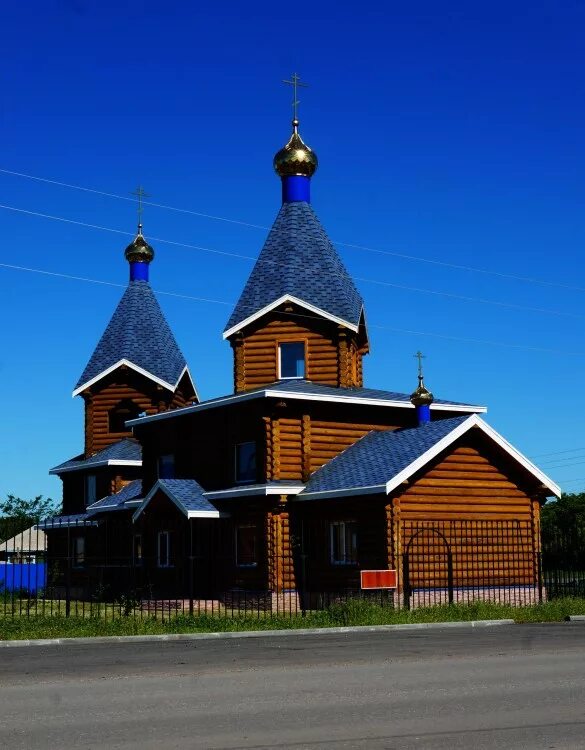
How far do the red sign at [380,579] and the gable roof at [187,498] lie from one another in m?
7.18

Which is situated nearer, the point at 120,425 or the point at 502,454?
the point at 502,454

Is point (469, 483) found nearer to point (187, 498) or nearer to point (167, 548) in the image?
point (187, 498)

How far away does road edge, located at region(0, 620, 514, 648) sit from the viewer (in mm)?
16578

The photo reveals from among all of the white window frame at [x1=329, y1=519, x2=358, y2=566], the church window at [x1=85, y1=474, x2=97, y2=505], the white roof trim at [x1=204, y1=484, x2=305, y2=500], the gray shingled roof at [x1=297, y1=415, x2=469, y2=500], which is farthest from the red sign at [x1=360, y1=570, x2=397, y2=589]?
the church window at [x1=85, y1=474, x2=97, y2=505]

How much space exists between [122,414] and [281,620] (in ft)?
75.3

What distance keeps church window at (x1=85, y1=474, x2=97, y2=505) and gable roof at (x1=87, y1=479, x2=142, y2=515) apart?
126 centimetres

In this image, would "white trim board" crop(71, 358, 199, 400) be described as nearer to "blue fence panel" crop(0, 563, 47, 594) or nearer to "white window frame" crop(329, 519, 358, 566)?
"blue fence panel" crop(0, 563, 47, 594)

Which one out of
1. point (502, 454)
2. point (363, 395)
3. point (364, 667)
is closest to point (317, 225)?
point (363, 395)

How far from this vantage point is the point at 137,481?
38.8 m

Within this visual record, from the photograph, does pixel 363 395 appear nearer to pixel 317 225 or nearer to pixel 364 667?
pixel 317 225

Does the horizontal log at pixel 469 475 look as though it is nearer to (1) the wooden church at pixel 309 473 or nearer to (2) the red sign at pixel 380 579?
(1) the wooden church at pixel 309 473

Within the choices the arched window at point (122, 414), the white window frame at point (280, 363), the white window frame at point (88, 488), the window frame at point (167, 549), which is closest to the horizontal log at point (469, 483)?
the white window frame at point (280, 363)

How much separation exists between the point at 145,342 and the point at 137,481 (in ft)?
19.4

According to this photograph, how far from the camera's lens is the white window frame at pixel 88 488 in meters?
41.1
